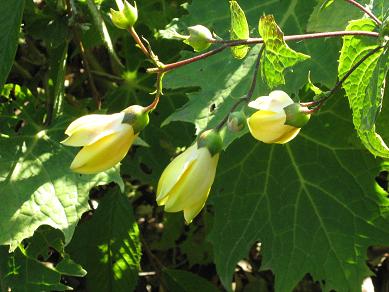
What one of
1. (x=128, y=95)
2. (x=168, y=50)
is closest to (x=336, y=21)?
(x=168, y=50)

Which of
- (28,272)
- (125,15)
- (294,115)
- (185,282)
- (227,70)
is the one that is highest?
(125,15)

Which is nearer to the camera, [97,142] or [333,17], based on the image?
[97,142]

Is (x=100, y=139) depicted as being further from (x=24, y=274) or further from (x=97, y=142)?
(x=24, y=274)

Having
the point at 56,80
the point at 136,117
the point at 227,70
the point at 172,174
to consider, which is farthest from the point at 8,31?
the point at 172,174

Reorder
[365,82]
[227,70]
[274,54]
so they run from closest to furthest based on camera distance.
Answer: [274,54] → [365,82] → [227,70]

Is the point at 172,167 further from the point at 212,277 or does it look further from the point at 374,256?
the point at 374,256

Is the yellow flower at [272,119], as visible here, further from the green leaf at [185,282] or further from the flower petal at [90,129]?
the green leaf at [185,282]
